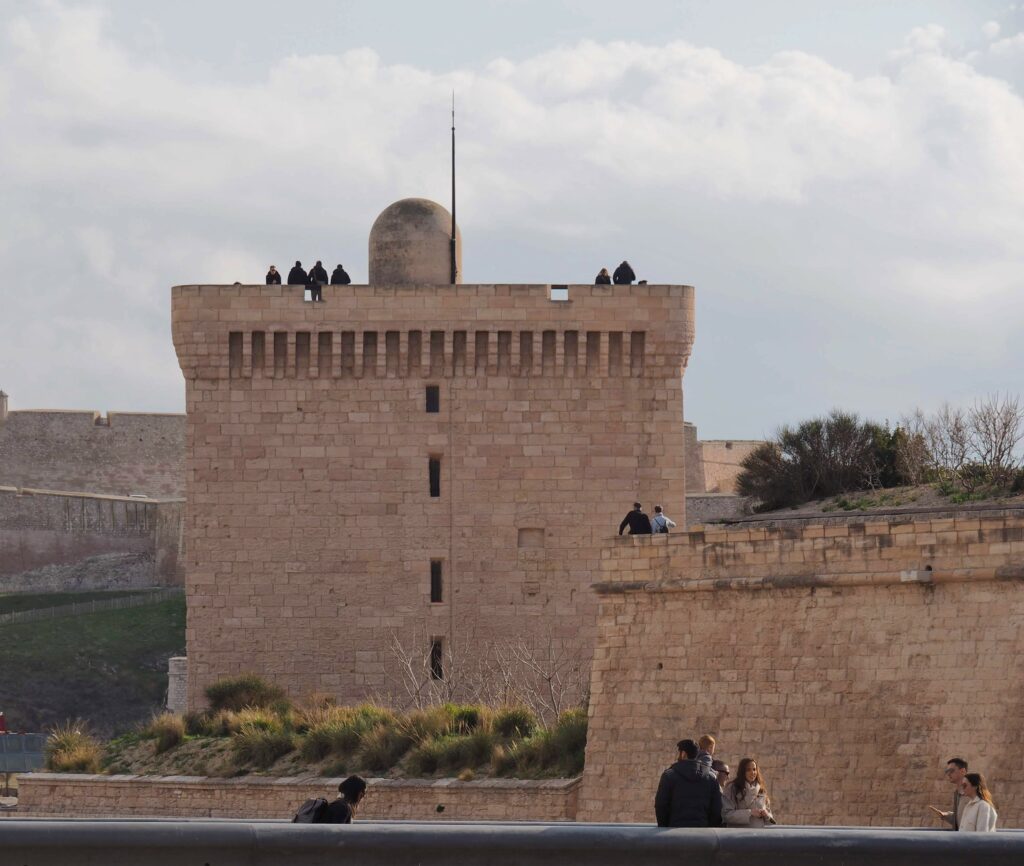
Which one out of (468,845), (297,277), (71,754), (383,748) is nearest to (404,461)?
(297,277)

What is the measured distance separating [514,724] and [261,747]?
8.79 ft

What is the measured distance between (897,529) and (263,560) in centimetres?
1142

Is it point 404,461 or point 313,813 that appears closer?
point 313,813

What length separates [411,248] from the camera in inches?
1078

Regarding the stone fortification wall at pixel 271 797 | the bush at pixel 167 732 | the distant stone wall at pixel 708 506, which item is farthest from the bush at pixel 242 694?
the distant stone wall at pixel 708 506

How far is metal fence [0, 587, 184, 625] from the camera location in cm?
4919

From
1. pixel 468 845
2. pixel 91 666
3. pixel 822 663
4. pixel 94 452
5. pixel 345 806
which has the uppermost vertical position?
pixel 94 452

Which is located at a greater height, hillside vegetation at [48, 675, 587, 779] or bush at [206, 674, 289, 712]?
bush at [206, 674, 289, 712]

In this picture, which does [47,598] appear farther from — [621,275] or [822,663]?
[822,663]

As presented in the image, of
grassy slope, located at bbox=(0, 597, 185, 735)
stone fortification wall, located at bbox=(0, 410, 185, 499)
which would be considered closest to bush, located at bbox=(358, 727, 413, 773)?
grassy slope, located at bbox=(0, 597, 185, 735)

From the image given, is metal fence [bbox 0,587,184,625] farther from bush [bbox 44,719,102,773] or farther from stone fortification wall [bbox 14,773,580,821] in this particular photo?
stone fortification wall [bbox 14,773,580,821]

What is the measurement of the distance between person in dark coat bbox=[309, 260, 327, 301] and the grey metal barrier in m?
17.7

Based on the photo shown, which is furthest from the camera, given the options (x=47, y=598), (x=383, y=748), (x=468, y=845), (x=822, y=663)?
(x=47, y=598)

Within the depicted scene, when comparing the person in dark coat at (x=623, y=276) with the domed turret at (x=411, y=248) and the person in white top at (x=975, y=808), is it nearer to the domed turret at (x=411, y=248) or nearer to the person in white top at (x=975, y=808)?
the domed turret at (x=411, y=248)
